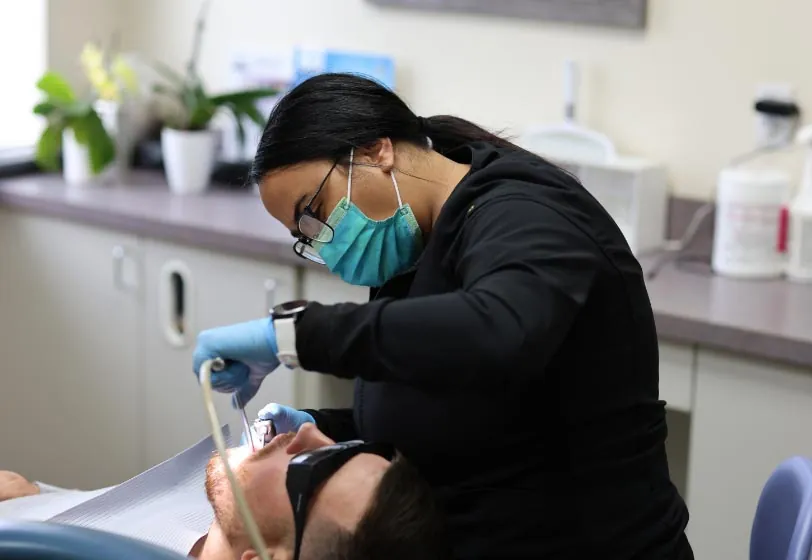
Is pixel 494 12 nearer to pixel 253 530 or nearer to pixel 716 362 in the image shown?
pixel 716 362

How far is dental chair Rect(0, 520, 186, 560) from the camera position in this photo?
0.95 meters

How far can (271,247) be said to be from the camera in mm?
2656

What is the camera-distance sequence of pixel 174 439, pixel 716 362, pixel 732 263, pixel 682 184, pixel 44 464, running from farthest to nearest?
1. pixel 44 464
2. pixel 174 439
3. pixel 682 184
4. pixel 732 263
5. pixel 716 362

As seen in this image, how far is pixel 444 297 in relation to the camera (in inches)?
48.2

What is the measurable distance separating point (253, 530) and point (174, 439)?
1864 mm

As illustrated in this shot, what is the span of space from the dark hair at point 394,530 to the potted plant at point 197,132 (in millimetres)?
1890

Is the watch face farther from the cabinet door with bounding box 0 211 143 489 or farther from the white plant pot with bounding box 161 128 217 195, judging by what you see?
the white plant pot with bounding box 161 128 217 195

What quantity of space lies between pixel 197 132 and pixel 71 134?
1.07 ft

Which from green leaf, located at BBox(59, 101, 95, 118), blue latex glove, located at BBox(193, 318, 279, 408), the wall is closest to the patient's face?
blue latex glove, located at BBox(193, 318, 279, 408)

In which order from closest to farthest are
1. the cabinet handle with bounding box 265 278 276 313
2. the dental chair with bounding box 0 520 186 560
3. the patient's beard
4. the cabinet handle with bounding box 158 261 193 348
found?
1. the dental chair with bounding box 0 520 186 560
2. the patient's beard
3. the cabinet handle with bounding box 265 278 276 313
4. the cabinet handle with bounding box 158 261 193 348

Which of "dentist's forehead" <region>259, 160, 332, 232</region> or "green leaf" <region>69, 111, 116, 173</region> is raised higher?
"dentist's forehead" <region>259, 160, 332, 232</region>

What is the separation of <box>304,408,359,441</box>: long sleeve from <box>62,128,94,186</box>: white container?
1717 mm

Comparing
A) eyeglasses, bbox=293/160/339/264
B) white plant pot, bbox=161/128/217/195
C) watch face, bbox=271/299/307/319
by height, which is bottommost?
white plant pot, bbox=161/128/217/195

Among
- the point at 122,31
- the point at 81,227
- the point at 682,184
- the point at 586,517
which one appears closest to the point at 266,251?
the point at 81,227
